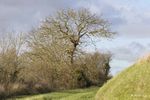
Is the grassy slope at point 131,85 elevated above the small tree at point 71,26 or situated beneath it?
situated beneath

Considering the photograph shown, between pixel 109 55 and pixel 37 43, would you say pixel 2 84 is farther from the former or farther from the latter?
pixel 109 55

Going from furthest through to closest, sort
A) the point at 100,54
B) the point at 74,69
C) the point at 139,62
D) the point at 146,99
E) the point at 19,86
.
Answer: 1. the point at 100,54
2. the point at 74,69
3. the point at 19,86
4. the point at 139,62
5. the point at 146,99

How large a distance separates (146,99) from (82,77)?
40.8 m

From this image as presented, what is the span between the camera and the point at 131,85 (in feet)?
81.9

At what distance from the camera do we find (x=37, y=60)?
65.2 metres

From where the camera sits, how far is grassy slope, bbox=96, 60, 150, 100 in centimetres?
2386

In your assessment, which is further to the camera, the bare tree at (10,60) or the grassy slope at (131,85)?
the bare tree at (10,60)

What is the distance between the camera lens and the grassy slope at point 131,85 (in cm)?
2386

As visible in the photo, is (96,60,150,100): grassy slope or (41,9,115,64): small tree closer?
(96,60,150,100): grassy slope

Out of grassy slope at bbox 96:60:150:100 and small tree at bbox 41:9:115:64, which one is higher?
small tree at bbox 41:9:115:64

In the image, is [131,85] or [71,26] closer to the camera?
[131,85]

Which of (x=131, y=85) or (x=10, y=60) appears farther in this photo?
(x=10, y=60)

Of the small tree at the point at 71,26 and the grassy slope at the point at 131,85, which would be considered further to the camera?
the small tree at the point at 71,26

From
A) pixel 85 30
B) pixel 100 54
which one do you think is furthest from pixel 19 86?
pixel 100 54
